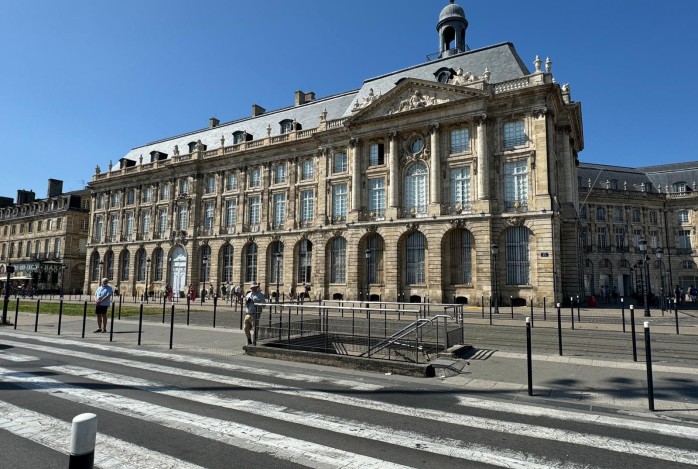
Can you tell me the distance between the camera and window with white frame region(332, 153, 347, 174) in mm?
38500

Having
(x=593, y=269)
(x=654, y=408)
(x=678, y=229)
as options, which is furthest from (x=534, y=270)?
(x=678, y=229)

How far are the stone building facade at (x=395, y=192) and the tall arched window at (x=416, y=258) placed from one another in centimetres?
8

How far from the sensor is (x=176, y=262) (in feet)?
156

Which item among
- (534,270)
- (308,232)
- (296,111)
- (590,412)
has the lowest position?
(590,412)

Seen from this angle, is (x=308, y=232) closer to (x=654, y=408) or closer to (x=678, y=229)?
(x=654, y=408)

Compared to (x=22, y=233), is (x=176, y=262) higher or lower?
lower

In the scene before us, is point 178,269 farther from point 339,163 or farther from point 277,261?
point 339,163

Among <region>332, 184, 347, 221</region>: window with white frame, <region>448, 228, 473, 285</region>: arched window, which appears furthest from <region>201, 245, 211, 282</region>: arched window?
<region>448, 228, 473, 285</region>: arched window

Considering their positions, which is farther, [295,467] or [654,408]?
[654,408]

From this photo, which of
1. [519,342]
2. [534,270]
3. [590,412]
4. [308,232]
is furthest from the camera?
[308,232]

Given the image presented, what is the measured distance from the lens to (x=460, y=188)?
32.4 meters

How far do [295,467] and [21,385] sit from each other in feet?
18.8

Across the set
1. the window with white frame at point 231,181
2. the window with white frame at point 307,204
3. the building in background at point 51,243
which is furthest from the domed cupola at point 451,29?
the building in background at point 51,243

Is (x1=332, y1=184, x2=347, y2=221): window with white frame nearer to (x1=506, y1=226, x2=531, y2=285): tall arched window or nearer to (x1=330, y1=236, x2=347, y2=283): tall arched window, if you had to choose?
(x1=330, y1=236, x2=347, y2=283): tall arched window
